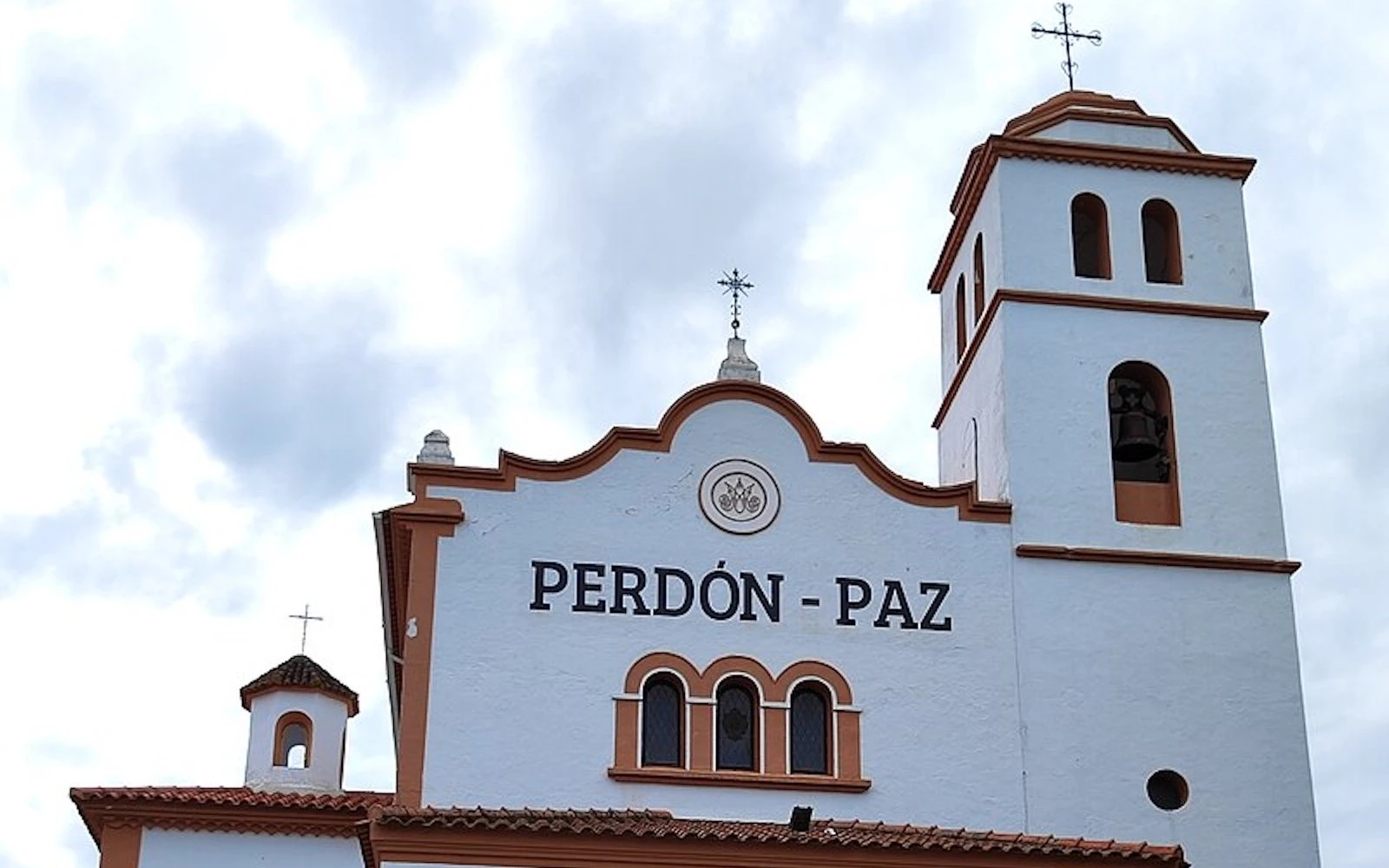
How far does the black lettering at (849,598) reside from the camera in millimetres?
20047

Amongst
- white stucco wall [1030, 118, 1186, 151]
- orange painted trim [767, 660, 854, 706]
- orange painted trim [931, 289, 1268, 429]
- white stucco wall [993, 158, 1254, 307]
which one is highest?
white stucco wall [1030, 118, 1186, 151]

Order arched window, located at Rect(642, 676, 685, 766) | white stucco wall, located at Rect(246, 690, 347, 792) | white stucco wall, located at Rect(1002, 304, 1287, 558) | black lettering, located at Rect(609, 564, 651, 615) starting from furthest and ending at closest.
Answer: white stucco wall, located at Rect(246, 690, 347, 792) → white stucco wall, located at Rect(1002, 304, 1287, 558) → black lettering, located at Rect(609, 564, 651, 615) → arched window, located at Rect(642, 676, 685, 766)

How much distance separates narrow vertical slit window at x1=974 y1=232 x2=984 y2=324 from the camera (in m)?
23.4

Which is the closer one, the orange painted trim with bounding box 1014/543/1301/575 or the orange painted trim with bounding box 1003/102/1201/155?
the orange painted trim with bounding box 1014/543/1301/575

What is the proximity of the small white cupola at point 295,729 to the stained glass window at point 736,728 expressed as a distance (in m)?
7.78

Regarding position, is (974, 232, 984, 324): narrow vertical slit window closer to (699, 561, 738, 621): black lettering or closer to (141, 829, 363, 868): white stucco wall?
(699, 561, 738, 621): black lettering

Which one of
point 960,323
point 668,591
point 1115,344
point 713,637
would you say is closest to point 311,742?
point 668,591

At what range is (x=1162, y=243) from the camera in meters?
23.2

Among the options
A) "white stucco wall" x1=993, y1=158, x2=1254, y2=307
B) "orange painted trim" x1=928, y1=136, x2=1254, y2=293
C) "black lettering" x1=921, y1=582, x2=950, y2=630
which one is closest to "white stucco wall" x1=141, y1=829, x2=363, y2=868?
"black lettering" x1=921, y1=582, x2=950, y2=630

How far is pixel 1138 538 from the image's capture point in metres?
20.9

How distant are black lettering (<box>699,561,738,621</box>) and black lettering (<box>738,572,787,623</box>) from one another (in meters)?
0.10

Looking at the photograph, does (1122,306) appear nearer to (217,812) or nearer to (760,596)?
(760,596)

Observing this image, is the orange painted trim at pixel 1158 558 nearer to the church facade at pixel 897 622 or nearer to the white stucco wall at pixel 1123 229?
the church facade at pixel 897 622

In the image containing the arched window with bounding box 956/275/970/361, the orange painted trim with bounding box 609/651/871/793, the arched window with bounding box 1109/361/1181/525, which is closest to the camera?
the orange painted trim with bounding box 609/651/871/793
